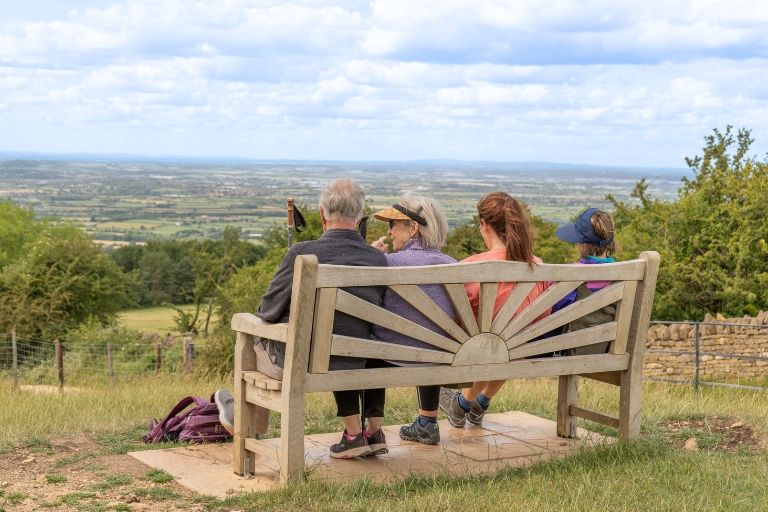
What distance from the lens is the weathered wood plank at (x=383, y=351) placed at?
431 cm

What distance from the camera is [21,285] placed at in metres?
41.4

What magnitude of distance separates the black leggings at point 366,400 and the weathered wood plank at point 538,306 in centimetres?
69

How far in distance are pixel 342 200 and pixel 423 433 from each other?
1.64 metres

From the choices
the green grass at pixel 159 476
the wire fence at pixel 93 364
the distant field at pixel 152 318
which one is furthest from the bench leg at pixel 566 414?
the distant field at pixel 152 318

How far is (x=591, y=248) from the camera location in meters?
5.35

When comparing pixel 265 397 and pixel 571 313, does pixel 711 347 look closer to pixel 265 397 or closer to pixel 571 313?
pixel 571 313

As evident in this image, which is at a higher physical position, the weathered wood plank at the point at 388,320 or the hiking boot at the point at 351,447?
the weathered wood plank at the point at 388,320

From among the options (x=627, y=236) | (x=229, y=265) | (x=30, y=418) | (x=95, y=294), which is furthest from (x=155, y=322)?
(x=30, y=418)

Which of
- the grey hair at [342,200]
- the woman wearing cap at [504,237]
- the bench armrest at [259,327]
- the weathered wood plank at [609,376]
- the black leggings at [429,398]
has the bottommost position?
the black leggings at [429,398]

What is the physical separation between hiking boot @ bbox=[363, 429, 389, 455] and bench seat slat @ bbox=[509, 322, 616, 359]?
864 mm

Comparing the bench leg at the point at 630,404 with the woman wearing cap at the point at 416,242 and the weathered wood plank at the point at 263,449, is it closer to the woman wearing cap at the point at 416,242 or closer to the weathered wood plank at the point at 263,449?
the woman wearing cap at the point at 416,242

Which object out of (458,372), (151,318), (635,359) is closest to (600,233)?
(635,359)

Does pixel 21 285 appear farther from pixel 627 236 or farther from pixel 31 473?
pixel 31 473

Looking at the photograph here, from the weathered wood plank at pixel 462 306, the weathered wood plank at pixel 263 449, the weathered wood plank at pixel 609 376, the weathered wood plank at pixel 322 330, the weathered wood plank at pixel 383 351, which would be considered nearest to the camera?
the weathered wood plank at pixel 322 330
